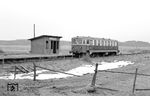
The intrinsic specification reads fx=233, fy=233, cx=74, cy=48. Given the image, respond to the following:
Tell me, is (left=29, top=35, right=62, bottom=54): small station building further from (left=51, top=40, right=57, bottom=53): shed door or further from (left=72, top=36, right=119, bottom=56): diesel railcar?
(left=72, top=36, right=119, bottom=56): diesel railcar

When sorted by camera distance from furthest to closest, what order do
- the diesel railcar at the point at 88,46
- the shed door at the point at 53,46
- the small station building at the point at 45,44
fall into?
1. the shed door at the point at 53,46
2. the small station building at the point at 45,44
3. the diesel railcar at the point at 88,46

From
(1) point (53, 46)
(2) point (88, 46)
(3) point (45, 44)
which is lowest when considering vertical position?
(1) point (53, 46)

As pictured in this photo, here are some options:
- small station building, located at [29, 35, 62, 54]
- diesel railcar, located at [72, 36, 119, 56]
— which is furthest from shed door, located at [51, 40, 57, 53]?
diesel railcar, located at [72, 36, 119, 56]

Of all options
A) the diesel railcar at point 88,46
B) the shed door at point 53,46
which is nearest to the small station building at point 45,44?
the shed door at point 53,46

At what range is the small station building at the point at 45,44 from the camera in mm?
37125

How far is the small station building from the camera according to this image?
122 feet

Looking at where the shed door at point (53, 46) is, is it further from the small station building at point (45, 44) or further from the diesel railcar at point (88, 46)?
the diesel railcar at point (88, 46)

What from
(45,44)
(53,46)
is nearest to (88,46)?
(53,46)

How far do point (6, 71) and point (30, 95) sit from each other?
1002cm

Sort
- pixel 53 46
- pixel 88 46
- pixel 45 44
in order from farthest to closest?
1. pixel 53 46
2. pixel 45 44
3. pixel 88 46

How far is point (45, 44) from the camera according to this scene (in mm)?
37000

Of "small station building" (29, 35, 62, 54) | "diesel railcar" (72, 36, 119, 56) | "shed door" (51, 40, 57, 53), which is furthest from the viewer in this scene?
"shed door" (51, 40, 57, 53)

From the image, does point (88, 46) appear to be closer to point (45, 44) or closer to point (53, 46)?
point (53, 46)

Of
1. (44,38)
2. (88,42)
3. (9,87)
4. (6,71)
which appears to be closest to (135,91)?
(9,87)
